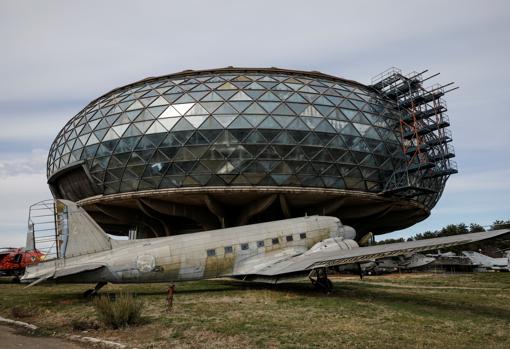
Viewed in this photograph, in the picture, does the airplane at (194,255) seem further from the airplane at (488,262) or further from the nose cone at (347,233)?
the airplane at (488,262)

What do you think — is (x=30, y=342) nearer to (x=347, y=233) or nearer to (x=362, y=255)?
(x=362, y=255)

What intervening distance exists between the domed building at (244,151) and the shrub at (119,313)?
24103 millimetres

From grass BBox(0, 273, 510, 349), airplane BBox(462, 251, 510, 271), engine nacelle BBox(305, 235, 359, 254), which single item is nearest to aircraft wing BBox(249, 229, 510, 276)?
grass BBox(0, 273, 510, 349)

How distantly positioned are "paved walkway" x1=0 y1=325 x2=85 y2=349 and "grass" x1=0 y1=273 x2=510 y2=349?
88cm

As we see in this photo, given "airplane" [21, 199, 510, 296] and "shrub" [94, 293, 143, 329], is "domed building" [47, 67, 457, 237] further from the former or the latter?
"shrub" [94, 293, 143, 329]

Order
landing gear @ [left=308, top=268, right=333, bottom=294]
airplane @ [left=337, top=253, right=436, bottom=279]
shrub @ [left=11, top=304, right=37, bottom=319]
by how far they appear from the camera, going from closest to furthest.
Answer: shrub @ [left=11, top=304, right=37, bottom=319] → landing gear @ [left=308, top=268, right=333, bottom=294] → airplane @ [left=337, top=253, right=436, bottom=279]

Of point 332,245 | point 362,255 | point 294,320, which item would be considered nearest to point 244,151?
point 332,245

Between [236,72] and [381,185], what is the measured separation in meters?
18.9

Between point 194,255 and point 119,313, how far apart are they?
8233mm

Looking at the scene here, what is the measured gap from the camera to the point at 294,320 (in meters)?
12.2

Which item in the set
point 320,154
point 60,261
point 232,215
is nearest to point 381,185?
point 320,154

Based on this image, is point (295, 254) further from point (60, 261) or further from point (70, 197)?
point (70, 197)

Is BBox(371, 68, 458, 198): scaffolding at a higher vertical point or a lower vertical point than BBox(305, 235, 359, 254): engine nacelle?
higher

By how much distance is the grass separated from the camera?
9.93 m
